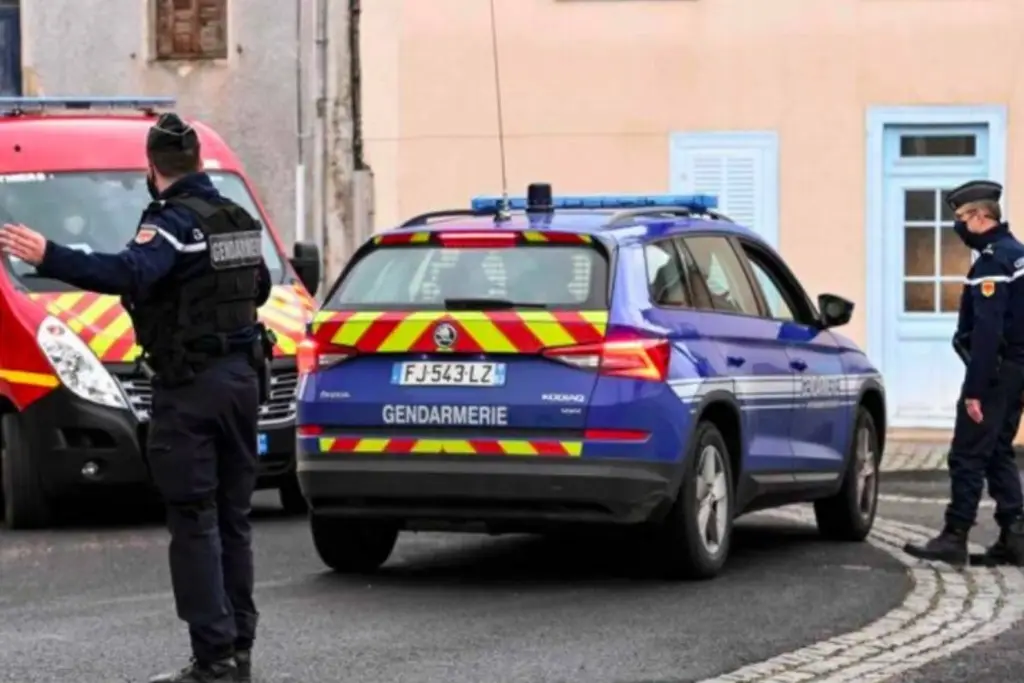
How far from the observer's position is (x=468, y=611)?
1006cm

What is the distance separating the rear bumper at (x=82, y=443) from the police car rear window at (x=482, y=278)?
9.05ft

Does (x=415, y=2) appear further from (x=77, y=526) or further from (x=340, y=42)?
(x=77, y=526)

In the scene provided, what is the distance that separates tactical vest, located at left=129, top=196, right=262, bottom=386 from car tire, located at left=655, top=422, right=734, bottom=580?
10.3 ft

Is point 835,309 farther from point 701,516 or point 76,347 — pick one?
point 76,347

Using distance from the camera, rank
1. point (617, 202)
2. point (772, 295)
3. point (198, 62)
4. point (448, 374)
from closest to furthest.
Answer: point (448, 374) → point (617, 202) → point (772, 295) → point (198, 62)

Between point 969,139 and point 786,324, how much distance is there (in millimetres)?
9760

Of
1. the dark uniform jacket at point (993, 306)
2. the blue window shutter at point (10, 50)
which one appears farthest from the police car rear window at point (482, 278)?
the blue window shutter at point (10, 50)

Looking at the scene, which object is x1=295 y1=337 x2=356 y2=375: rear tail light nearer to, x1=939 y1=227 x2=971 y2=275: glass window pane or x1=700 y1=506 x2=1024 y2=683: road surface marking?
Result: x1=700 y1=506 x2=1024 y2=683: road surface marking

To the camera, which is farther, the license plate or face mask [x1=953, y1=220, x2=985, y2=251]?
face mask [x1=953, y1=220, x2=985, y2=251]

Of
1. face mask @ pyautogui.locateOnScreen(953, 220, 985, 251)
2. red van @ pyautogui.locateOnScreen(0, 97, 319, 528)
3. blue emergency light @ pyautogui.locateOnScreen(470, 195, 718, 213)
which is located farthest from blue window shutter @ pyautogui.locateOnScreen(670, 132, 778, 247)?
face mask @ pyautogui.locateOnScreen(953, 220, 985, 251)

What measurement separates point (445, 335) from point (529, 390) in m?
0.44

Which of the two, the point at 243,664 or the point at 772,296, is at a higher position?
the point at 772,296

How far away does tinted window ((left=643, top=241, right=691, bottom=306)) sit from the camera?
10867mm

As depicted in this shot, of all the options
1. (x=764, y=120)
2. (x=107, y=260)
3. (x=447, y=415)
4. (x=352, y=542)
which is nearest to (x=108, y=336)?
(x=352, y=542)
